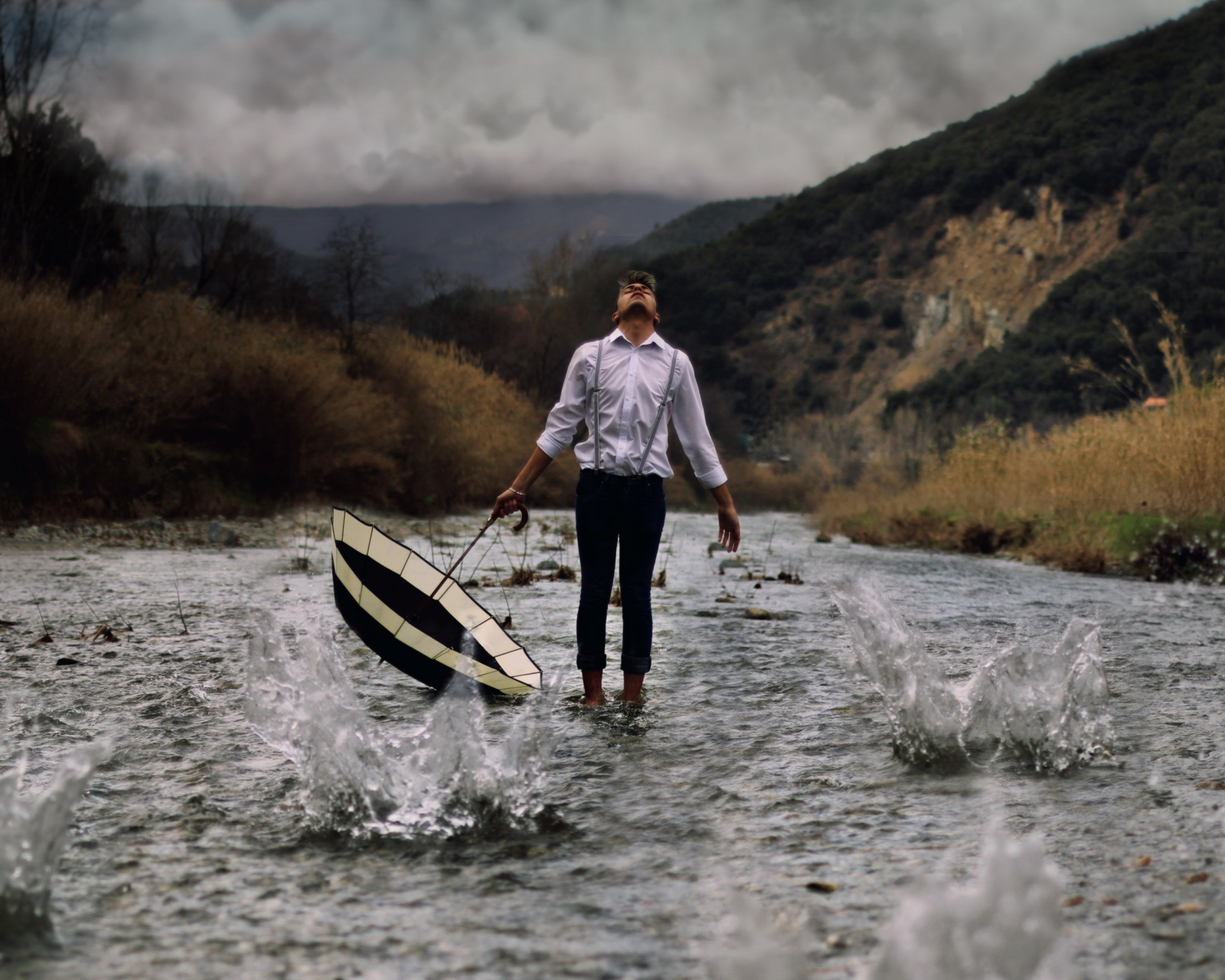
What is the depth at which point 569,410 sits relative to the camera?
5266mm

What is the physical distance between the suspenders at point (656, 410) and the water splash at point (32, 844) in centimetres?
276

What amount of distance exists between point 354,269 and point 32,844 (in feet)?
106

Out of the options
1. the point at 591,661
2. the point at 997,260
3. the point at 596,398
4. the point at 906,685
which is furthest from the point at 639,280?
the point at 997,260

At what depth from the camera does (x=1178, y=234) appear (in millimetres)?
54312

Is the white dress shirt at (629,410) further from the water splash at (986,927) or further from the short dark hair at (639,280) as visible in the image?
the water splash at (986,927)

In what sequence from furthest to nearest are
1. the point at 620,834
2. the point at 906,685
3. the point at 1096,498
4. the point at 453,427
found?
the point at 453,427, the point at 1096,498, the point at 906,685, the point at 620,834

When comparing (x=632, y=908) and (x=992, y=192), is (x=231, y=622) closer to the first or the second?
(x=632, y=908)

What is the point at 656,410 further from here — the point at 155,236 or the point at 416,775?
the point at 155,236

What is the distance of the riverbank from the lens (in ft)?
44.1

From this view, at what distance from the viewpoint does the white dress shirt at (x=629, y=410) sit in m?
5.05

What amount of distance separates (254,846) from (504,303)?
44.9 metres

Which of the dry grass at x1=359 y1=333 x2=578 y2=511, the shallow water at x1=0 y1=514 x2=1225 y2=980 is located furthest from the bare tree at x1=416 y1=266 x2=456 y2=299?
the shallow water at x1=0 y1=514 x2=1225 y2=980

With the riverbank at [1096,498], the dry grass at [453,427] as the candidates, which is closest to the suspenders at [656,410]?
the riverbank at [1096,498]

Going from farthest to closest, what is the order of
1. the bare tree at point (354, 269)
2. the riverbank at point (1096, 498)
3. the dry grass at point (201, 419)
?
the bare tree at point (354, 269) → the dry grass at point (201, 419) → the riverbank at point (1096, 498)
